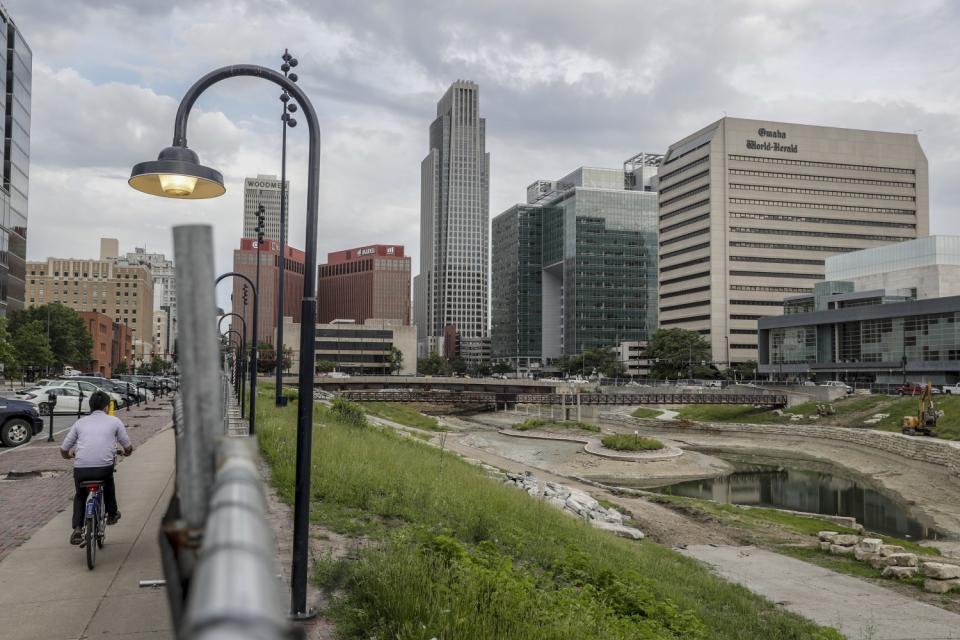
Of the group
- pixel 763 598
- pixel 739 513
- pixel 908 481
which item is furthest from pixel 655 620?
pixel 908 481

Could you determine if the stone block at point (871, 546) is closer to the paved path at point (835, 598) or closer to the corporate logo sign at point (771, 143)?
the paved path at point (835, 598)

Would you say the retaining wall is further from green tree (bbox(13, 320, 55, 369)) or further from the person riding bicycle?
green tree (bbox(13, 320, 55, 369))

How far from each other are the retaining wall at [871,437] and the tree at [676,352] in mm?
47257

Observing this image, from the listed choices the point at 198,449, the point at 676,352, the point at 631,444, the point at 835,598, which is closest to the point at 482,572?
the point at 198,449

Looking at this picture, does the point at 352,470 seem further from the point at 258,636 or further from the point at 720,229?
the point at 720,229

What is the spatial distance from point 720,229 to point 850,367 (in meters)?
62.1

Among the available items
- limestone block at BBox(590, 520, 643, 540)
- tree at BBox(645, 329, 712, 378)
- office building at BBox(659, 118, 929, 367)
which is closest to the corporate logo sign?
office building at BBox(659, 118, 929, 367)

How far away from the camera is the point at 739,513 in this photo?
2988 cm

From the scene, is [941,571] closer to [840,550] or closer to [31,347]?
[840,550]

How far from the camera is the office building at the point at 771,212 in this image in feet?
502

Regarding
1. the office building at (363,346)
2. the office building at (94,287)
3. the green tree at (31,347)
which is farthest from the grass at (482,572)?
the office building at (94,287)

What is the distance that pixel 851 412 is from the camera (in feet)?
227

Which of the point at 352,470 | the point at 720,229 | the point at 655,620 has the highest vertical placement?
the point at 720,229

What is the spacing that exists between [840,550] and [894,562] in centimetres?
210
